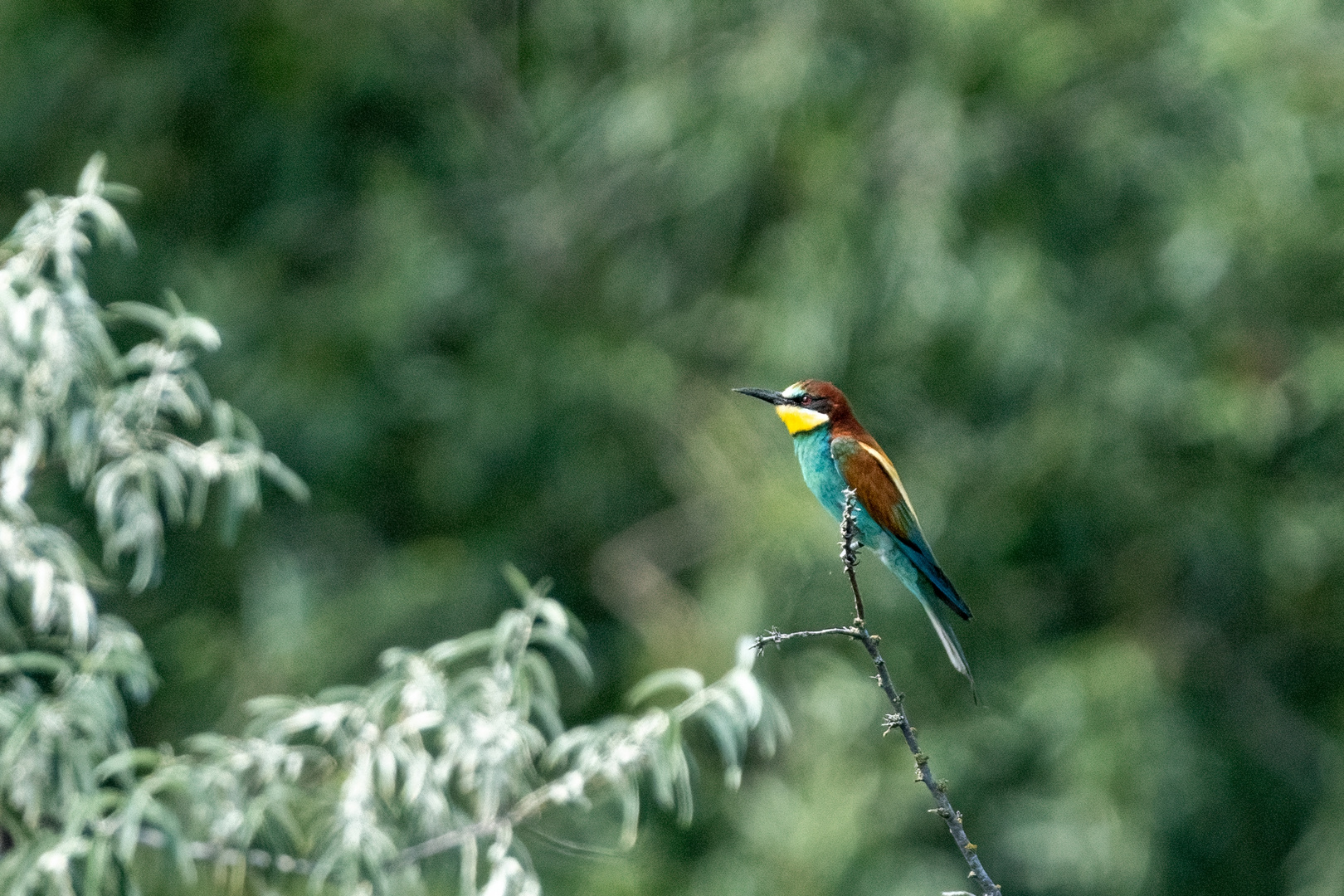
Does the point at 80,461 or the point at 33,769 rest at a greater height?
the point at 80,461

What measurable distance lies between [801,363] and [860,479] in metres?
3.10

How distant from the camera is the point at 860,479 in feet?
7.84

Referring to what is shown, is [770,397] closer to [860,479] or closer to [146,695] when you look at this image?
[860,479]

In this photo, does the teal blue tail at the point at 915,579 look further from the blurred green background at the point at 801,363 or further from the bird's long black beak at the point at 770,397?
the blurred green background at the point at 801,363

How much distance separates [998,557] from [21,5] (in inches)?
171

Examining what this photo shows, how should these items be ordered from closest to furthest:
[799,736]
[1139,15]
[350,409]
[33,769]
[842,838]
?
[33,769]
[842,838]
[799,736]
[350,409]
[1139,15]

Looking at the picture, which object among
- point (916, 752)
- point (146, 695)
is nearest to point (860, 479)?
point (916, 752)

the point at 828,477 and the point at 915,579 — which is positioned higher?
the point at 828,477

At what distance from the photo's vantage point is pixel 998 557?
19.1 ft

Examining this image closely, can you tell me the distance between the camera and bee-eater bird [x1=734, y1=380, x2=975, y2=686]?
2387 millimetres

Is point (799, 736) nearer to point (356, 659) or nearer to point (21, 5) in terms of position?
point (356, 659)

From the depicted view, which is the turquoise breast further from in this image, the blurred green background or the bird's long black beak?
the blurred green background

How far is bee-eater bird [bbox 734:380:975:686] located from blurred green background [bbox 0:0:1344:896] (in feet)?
9.34

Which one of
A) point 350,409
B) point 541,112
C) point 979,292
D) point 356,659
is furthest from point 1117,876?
point 541,112
